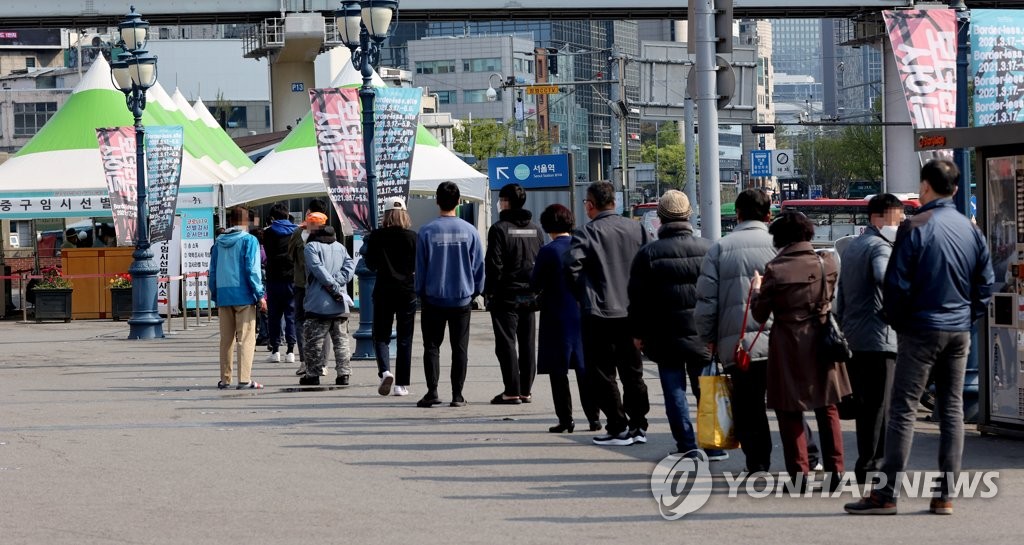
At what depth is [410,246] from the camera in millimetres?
14109

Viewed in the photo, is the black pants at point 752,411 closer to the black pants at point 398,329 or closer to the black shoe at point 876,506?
the black shoe at point 876,506

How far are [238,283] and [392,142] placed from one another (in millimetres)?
4261

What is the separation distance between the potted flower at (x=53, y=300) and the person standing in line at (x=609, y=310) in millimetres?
20954

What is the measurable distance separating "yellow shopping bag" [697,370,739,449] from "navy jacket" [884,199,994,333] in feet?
4.71

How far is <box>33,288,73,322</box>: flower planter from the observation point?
1168 inches

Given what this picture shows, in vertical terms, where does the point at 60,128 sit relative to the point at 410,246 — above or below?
above

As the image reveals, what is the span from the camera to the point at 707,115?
13.3m

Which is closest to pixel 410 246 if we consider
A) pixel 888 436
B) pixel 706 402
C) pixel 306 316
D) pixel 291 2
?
pixel 306 316

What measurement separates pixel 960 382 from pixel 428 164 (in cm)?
2250

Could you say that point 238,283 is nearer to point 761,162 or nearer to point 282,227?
point 282,227

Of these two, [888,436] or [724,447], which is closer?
[888,436]

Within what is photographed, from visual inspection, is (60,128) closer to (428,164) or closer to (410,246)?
(428,164)

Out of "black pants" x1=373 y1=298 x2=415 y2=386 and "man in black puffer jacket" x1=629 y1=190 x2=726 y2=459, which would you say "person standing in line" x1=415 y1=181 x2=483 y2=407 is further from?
"man in black puffer jacket" x1=629 y1=190 x2=726 y2=459

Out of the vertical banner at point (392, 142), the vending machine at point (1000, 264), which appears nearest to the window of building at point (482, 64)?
the vertical banner at point (392, 142)
